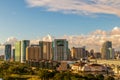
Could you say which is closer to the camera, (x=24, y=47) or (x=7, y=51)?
(x=24, y=47)

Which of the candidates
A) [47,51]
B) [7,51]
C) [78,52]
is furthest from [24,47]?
[78,52]

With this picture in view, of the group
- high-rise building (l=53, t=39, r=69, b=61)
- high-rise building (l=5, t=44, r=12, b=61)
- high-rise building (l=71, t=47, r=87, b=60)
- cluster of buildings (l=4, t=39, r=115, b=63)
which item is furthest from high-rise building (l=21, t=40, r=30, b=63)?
high-rise building (l=71, t=47, r=87, b=60)

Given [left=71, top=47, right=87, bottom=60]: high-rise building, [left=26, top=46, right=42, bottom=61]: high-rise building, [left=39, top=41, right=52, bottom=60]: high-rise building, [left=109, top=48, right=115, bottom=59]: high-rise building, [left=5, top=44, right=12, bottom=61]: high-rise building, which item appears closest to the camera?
[left=26, top=46, right=42, bottom=61]: high-rise building

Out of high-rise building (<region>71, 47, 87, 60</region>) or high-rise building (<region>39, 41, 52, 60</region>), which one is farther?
high-rise building (<region>71, 47, 87, 60</region>)

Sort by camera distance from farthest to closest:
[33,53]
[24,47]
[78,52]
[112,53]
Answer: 1. [112,53]
2. [78,52]
3. [24,47]
4. [33,53]

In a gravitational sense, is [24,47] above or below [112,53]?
above

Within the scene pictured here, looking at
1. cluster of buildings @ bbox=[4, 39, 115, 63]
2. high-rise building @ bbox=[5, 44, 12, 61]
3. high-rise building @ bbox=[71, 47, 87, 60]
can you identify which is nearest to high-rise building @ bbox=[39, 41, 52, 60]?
cluster of buildings @ bbox=[4, 39, 115, 63]

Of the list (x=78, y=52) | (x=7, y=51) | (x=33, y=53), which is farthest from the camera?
(x=7, y=51)

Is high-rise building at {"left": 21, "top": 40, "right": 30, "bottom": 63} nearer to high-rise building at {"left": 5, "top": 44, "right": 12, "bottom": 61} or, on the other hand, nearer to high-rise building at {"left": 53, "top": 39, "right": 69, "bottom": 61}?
high-rise building at {"left": 53, "top": 39, "right": 69, "bottom": 61}

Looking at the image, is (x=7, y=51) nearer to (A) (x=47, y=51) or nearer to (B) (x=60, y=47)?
(A) (x=47, y=51)

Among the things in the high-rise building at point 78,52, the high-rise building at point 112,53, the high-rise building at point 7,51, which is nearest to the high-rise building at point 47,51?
the high-rise building at point 78,52

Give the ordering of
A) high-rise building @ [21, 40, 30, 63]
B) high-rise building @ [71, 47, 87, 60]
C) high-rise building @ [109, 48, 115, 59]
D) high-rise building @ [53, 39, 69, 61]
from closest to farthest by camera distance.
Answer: high-rise building @ [53, 39, 69, 61]
high-rise building @ [21, 40, 30, 63]
high-rise building @ [71, 47, 87, 60]
high-rise building @ [109, 48, 115, 59]

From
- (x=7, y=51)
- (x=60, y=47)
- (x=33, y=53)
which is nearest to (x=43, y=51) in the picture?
(x=33, y=53)

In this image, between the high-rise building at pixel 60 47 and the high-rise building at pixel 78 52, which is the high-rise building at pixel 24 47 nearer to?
the high-rise building at pixel 60 47
